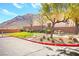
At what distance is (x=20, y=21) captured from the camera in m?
2.49

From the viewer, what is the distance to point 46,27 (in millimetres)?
2498

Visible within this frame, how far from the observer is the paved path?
2.40 metres

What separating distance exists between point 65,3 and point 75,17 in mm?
222

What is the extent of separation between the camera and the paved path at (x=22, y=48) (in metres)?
2.40

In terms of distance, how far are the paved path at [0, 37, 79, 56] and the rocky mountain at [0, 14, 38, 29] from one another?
0.17 m

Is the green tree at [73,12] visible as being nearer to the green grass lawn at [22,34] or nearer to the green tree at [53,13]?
the green tree at [53,13]

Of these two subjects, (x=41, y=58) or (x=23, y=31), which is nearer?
(x=41, y=58)

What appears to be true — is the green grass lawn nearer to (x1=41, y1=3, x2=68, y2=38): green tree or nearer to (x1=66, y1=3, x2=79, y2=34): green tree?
(x1=41, y1=3, x2=68, y2=38): green tree

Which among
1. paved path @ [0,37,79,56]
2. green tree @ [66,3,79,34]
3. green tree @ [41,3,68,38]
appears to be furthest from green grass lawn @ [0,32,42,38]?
green tree @ [66,3,79,34]

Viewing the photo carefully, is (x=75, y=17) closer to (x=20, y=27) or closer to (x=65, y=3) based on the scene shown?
(x=65, y=3)

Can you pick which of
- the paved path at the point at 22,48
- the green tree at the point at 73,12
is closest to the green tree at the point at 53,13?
the green tree at the point at 73,12

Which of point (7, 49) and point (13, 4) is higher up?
point (13, 4)

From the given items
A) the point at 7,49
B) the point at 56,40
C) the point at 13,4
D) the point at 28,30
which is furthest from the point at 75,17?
the point at 7,49

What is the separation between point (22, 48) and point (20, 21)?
0.35 m
